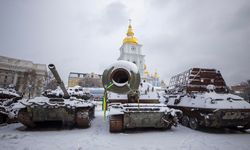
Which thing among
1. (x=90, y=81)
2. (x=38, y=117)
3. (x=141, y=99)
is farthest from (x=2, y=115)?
(x=90, y=81)

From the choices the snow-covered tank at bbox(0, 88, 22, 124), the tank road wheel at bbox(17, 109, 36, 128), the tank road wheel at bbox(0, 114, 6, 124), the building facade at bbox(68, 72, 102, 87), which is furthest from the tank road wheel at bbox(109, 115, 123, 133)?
the building facade at bbox(68, 72, 102, 87)

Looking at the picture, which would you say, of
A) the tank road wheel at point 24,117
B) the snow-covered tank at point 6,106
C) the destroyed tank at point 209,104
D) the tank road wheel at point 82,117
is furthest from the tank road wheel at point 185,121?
the snow-covered tank at point 6,106

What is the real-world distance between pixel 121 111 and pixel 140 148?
165cm

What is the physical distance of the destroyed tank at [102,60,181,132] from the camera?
16.8 feet

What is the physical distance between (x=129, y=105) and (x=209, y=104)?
2.85 meters

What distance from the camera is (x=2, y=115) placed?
22.3 ft

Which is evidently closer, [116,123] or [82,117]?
[116,123]

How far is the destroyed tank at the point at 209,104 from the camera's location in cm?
526

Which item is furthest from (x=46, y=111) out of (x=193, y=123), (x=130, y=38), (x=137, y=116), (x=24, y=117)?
(x=130, y=38)

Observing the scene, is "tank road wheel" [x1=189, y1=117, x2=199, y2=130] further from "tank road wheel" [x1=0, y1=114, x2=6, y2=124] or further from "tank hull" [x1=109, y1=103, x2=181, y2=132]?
"tank road wheel" [x1=0, y1=114, x2=6, y2=124]

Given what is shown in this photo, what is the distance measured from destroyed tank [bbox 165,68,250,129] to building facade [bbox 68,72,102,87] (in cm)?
4716

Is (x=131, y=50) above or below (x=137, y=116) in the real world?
above

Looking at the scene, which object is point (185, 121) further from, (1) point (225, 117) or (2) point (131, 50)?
(2) point (131, 50)

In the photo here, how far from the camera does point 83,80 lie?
186 ft
